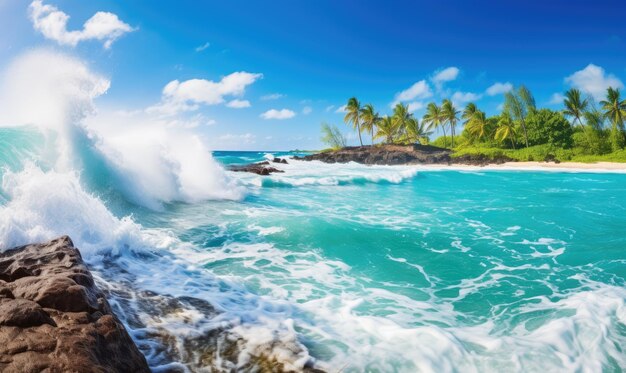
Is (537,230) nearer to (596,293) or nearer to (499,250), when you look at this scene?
(499,250)

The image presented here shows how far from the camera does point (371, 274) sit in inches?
245

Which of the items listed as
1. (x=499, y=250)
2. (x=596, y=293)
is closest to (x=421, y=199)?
(x=499, y=250)

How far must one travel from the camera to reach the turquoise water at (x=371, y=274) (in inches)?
145

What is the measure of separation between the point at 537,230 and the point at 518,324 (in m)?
6.24

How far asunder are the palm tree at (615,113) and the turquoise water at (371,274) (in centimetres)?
3433

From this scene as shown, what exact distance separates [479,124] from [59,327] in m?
51.1

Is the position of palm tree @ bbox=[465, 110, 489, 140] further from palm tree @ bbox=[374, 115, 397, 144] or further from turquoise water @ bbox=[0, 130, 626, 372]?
turquoise water @ bbox=[0, 130, 626, 372]

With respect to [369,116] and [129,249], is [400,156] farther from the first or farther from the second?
[129,249]

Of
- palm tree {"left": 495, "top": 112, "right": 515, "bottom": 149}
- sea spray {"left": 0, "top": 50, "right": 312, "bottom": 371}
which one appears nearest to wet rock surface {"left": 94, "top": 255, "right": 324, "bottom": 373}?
sea spray {"left": 0, "top": 50, "right": 312, "bottom": 371}

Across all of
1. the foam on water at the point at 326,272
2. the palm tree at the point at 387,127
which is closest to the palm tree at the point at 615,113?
the palm tree at the point at 387,127

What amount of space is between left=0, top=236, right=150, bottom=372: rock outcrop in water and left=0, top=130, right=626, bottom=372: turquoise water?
50cm

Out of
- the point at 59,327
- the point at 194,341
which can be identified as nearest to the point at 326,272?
the point at 194,341

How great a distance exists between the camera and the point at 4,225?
16.2 feet

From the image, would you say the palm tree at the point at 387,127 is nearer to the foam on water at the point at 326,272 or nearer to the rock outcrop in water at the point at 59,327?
the foam on water at the point at 326,272
